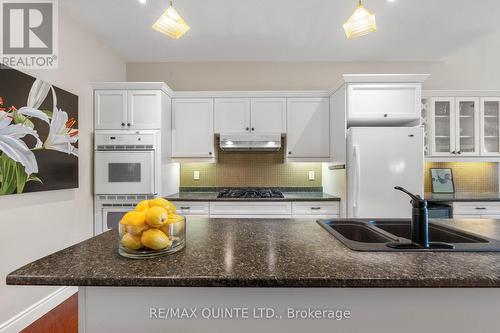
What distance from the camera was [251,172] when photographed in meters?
3.60

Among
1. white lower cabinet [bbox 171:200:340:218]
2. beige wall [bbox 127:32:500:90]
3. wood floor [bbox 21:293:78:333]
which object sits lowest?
wood floor [bbox 21:293:78:333]

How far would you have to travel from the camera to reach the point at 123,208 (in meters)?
2.92

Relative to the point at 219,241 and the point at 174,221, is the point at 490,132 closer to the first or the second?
the point at 219,241

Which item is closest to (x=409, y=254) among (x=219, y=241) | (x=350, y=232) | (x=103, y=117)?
(x=350, y=232)

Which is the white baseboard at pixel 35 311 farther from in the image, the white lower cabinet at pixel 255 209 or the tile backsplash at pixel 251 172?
the tile backsplash at pixel 251 172

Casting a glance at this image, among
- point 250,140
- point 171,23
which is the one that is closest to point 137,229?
point 171,23

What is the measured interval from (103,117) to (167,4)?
146cm

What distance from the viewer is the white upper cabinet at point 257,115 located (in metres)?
3.23

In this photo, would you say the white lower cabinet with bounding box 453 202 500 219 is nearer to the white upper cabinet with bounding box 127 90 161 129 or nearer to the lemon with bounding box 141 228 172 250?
the lemon with bounding box 141 228 172 250

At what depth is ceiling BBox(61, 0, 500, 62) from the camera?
2.40m

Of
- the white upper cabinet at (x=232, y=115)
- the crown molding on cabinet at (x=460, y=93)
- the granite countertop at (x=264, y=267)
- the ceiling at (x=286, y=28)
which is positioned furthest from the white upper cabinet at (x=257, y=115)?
the granite countertop at (x=264, y=267)

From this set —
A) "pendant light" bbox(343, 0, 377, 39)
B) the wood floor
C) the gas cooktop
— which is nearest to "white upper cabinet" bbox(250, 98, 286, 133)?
the gas cooktop

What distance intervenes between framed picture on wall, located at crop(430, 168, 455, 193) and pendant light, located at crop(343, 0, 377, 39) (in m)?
2.50

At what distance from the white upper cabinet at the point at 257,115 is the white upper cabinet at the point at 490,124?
98.1 inches
